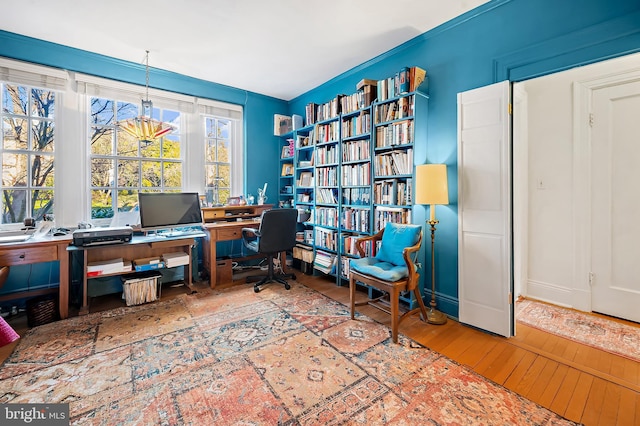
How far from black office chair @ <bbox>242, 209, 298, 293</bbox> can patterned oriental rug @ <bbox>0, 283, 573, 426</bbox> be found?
904mm

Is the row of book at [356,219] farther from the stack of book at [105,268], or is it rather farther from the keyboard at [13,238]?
the keyboard at [13,238]

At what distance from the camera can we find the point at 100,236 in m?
2.73

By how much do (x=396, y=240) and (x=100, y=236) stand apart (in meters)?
2.85

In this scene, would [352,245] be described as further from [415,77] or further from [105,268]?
[105,268]

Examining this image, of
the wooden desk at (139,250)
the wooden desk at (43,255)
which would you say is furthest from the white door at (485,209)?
the wooden desk at (43,255)

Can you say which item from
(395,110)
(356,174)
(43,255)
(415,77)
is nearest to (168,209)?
(43,255)

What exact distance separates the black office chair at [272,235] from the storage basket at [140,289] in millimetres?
1057

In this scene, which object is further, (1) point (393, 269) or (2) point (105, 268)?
(2) point (105, 268)

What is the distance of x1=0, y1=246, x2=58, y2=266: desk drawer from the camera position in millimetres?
2346

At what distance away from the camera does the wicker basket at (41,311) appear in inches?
97.6

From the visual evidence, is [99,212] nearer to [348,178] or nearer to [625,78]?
[348,178]

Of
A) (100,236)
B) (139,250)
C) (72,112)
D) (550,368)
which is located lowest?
(550,368)

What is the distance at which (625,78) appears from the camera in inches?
97.0

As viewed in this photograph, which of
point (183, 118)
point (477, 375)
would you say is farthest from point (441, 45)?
point (183, 118)
